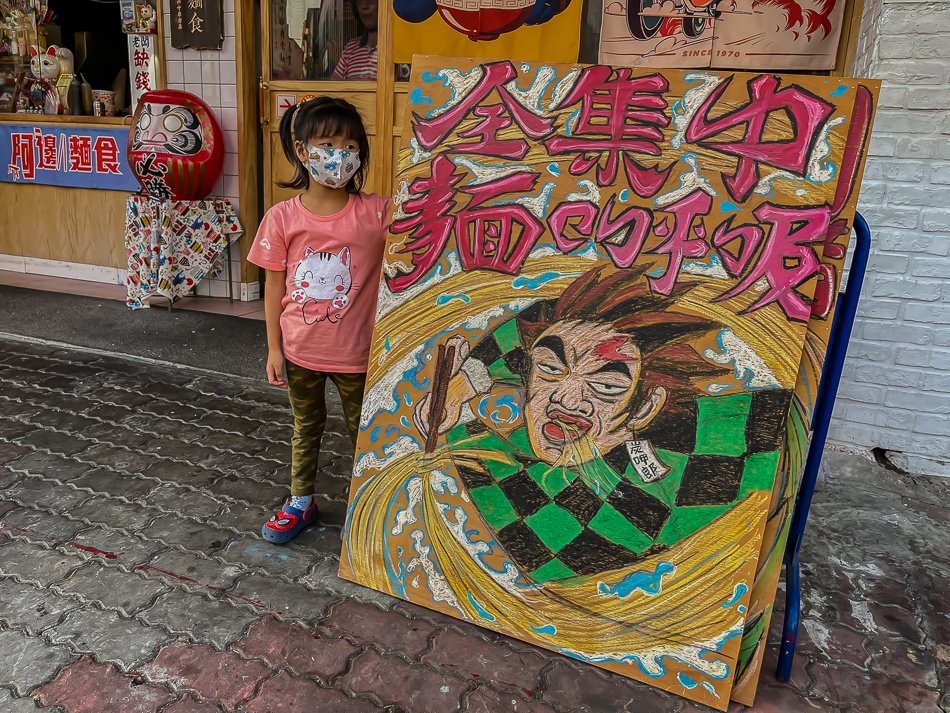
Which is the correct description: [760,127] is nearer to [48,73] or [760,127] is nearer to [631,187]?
[631,187]

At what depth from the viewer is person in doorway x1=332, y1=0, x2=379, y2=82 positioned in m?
4.46

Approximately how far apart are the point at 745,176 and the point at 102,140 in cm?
529

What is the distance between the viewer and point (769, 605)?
1.74 meters

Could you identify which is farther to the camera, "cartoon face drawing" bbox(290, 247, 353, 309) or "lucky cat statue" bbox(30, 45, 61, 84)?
"lucky cat statue" bbox(30, 45, 61, 84)

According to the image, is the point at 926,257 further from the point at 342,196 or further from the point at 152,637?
the point at 152,637

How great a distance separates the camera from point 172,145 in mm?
4629

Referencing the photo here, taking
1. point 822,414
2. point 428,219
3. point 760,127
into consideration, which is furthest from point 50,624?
point 760,127

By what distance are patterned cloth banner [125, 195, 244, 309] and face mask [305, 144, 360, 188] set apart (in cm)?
309

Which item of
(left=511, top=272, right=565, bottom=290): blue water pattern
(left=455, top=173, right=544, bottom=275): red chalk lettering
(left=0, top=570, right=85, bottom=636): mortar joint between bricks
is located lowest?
(left=0, top=570, right=85, bottom=636): mortar joint between bricks

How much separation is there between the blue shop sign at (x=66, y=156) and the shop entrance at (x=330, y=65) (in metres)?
1.27

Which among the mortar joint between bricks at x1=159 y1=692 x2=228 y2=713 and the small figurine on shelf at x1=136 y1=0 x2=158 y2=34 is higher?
the small figurine on shelf at x1=136 y1=0 x2=158 y2=34

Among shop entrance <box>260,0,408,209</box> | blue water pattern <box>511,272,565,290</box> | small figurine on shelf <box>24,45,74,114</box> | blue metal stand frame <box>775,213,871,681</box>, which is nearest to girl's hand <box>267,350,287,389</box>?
blue water pattern <box>511,272,565,290</box>

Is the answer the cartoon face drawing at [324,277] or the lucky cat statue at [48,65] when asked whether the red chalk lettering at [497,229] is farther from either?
the lucky cat statue at [48,65]

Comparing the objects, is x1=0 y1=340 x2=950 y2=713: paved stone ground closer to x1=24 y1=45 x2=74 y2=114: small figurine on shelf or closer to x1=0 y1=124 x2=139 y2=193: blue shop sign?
x1=0 y1=124 x2=139 y2=193: blue shop sign
